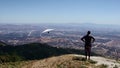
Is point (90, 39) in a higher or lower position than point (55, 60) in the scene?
higher

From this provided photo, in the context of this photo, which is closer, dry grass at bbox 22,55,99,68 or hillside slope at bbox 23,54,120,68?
hillside slope at bbox 23,54,120,68

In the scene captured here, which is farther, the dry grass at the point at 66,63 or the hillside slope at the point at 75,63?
the dry grass at the point at 66,63

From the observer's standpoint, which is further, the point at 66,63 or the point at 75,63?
the point at 66,63

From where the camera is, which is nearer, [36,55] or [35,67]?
[35,67]

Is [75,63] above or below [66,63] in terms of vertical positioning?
above

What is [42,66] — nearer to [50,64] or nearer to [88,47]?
[50,64]

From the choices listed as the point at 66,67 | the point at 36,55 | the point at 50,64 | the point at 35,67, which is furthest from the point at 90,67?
the point at 36,55

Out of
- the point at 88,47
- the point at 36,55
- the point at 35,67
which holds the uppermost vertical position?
the point at 88,47

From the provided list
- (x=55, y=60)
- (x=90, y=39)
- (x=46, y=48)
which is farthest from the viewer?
(x=46, y=48)

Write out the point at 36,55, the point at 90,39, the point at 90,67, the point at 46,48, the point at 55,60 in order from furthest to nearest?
the point at 46,48 → the point at 36,55 → the point at 55,60 → the point at 90,39 → the point at 90,67

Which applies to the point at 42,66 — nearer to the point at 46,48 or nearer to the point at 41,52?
the point at 41,52
